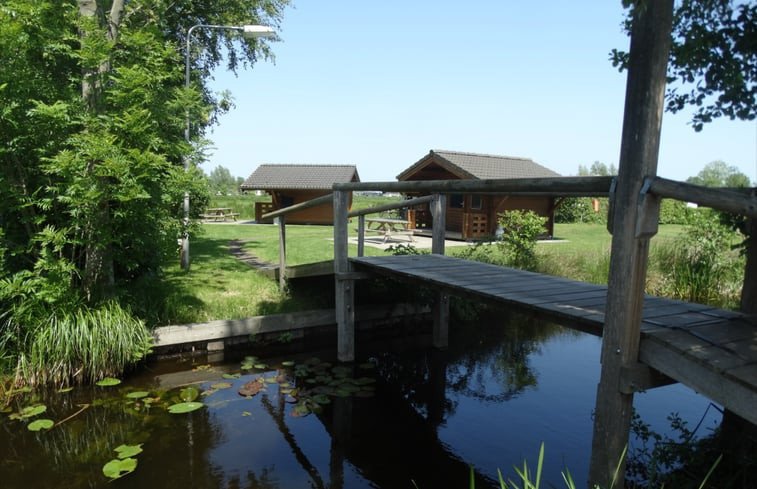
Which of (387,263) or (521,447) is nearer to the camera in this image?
(521,447)

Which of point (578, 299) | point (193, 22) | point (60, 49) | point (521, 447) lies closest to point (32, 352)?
point (60, 49)

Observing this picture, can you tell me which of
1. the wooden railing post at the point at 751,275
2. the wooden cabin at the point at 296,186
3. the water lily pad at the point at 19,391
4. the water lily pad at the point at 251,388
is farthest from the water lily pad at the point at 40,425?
the wooden cabin at the point at 296,186

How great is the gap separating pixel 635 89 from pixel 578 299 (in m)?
1.95

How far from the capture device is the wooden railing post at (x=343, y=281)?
6398 millimetres

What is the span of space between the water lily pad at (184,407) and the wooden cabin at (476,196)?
12.9 metres

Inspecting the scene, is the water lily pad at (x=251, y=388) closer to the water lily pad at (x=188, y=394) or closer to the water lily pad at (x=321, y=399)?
the water lily pad at (x=188, y=394)

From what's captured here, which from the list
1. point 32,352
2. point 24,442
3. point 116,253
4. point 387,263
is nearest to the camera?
point 24,442

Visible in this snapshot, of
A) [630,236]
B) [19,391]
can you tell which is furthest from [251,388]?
[630,236]

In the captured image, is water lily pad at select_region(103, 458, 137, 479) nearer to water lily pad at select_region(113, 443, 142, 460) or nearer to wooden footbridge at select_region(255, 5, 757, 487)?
water lily pad at select_region(113, 443, 142, 460)

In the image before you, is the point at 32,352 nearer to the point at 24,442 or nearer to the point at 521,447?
the point at 24,442

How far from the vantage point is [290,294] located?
8.28m

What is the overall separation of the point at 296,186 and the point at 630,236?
79.1ft

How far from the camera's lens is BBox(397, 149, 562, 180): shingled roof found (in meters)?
17.5

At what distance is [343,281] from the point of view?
21.6 ft
